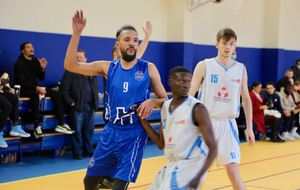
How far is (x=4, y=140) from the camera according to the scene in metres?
7.84

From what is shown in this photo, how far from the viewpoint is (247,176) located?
7.64 meters

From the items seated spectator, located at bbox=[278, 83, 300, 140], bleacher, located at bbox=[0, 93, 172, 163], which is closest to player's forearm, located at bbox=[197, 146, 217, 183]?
bleacher, located at bbox=[0, 93, 172, 163]

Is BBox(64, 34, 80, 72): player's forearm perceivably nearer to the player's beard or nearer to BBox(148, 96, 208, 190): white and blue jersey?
the player's beard

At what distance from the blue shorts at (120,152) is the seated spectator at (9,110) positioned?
403cm

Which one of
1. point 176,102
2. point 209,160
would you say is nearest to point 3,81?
point 176,102

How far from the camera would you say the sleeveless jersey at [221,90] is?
16.4 ft

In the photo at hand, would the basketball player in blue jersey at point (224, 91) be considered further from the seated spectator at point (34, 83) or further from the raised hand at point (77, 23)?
the seated spectator at point (34, 83)

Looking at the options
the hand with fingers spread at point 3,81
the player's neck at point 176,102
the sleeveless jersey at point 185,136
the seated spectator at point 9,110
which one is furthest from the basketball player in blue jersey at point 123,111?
the hand with fingers spread at point 3,81

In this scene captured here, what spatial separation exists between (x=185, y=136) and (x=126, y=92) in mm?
908

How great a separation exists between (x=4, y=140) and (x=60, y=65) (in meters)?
2.72

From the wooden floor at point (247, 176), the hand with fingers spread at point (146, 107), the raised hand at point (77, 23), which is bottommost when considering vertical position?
the wooden floor at point (247, 176)

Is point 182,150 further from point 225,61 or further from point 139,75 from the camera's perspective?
point 225,61

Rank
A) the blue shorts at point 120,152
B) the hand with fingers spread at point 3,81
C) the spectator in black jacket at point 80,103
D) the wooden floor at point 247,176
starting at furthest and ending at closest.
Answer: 1. the spectator in black jacket at point 80,103
2. the hand with fingers spread at point 3,81
3. the wooden floor at point 247,176
4. the blue shorts at point 120,152

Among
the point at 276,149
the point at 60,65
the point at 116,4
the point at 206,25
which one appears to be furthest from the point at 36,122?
the point at 206,25
